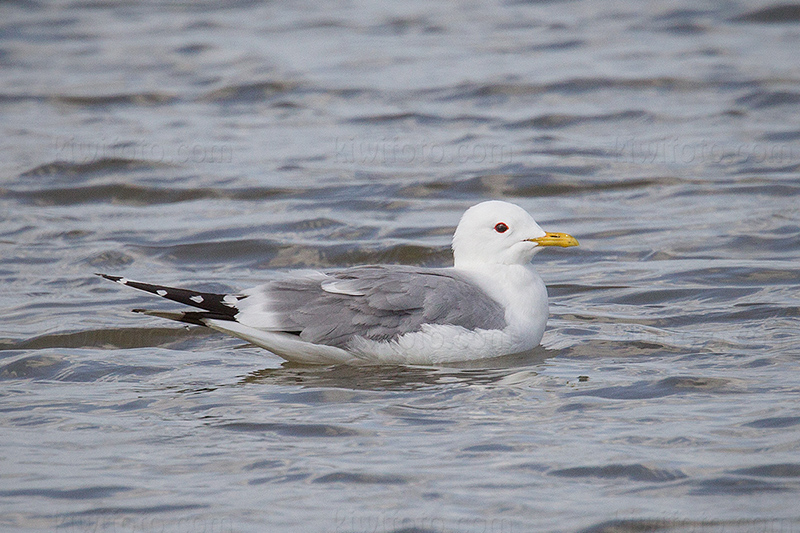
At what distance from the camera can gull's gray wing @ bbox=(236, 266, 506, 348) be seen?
6.71 metres

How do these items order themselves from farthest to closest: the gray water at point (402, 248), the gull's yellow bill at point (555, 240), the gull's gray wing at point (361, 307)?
the gull's yellow bill at point (555, 240), the gull's gray wing at point (361, 307), the gray water at point (402, 248)

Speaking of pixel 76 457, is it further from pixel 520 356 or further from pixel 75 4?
pixel 75 4

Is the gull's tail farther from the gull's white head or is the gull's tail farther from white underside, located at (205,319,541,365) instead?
the gull's white head

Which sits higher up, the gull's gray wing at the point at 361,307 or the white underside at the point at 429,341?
the gull's gray wing at the point at 361,307

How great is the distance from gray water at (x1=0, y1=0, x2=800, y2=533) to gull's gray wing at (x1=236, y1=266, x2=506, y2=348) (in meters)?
0.29

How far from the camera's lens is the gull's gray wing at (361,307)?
671 cm

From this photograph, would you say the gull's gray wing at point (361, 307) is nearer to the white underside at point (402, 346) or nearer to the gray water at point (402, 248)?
the white underside at point (402, 346)

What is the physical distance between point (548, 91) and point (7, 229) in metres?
7.20

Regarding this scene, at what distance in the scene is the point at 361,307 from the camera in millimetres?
6738

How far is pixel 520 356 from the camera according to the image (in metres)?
7.13

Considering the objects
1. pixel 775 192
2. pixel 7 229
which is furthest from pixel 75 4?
pixel 775 192

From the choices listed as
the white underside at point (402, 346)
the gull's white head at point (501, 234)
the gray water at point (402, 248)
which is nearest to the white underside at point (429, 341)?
the white underside at point (402, 346)

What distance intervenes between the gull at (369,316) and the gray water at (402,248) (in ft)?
0.55

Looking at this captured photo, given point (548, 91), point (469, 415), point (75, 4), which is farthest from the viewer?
point (75, 4)
